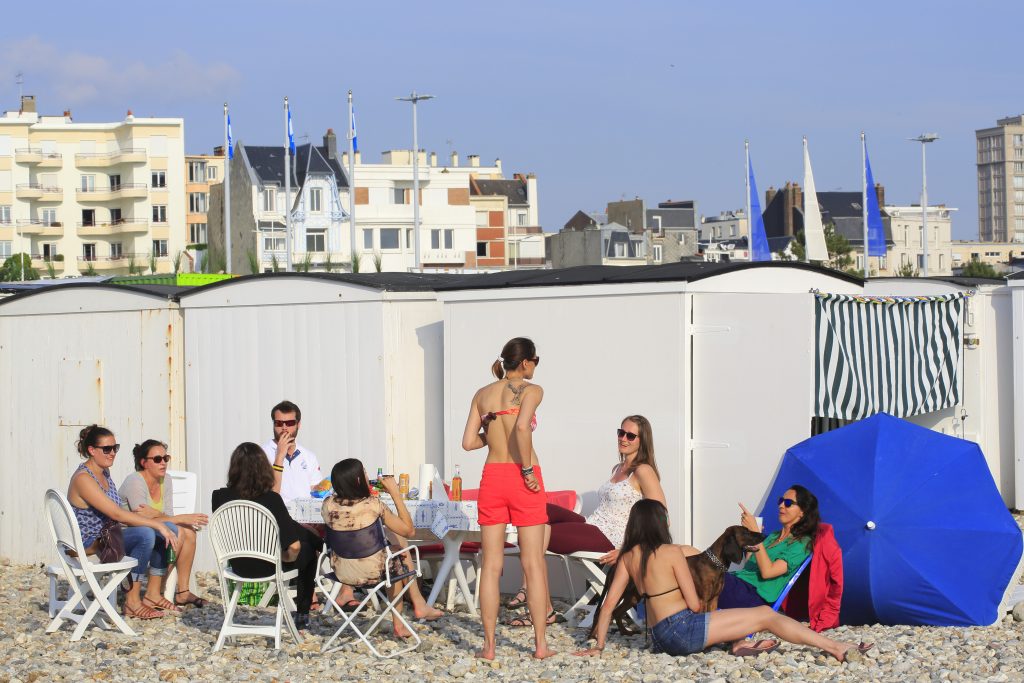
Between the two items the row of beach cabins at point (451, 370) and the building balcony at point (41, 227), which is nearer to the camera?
the row of beach cabins at point (451, 370)

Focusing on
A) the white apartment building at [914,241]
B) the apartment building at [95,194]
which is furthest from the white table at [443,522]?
the white apartment building at [914,241]

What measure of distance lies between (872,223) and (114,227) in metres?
48.8

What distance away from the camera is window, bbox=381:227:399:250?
2968 inches

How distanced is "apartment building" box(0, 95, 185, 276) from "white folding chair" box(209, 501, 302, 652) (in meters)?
77.2

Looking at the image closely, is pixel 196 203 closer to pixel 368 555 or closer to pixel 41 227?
pixel 41 227

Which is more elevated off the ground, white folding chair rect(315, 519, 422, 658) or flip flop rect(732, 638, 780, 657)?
white folding chair rect(315, 519, 422, 658)

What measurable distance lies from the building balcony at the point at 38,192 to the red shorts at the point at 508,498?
80.8 meters

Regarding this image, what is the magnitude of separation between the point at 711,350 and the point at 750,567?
5.26ft

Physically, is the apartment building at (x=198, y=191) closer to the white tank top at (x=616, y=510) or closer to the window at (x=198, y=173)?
the window at (x=198, y=173)

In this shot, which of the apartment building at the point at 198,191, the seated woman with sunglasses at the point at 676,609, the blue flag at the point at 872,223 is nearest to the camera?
the seated woman with sunglasses at the point at 676,609

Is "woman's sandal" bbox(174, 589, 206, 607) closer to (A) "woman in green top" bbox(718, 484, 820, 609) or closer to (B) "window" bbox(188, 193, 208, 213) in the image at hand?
(A) "woman in green top" bbox(718, 484, 820, 609)

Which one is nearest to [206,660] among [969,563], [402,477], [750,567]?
[402,477]

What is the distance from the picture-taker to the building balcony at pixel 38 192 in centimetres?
8238

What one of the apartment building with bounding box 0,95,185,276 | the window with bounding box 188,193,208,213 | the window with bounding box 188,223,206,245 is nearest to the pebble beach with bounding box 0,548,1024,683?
the apartment building with bounding box 0,95,185,276
